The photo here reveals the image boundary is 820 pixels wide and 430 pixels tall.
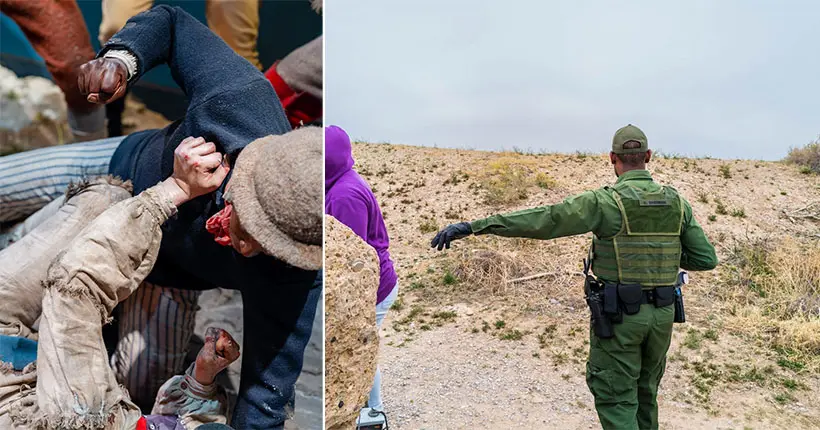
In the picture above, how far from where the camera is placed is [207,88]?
1643 mm

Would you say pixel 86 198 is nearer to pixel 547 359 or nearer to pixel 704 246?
pixel 704 246

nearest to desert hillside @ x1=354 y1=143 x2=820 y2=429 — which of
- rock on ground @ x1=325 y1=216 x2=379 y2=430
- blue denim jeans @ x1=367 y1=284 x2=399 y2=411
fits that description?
blue denim jeans @ x1=367 y1=284 x2=399 y2=411

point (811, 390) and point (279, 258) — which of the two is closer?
point (279, 258)

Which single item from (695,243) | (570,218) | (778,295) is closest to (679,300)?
(695,243)

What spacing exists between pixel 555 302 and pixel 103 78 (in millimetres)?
3343

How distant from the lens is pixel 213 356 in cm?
185

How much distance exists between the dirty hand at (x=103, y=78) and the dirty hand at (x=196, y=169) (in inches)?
8.8

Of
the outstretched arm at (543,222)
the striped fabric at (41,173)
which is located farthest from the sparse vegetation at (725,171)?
the striped fabric at (41,173)

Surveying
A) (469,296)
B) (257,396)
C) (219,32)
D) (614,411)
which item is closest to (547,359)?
(469,296)

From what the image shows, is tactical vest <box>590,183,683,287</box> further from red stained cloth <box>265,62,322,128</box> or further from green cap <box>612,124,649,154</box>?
red stained cloth <box>265,62,322,128</box>

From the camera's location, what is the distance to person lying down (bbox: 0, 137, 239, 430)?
1538 millimetres

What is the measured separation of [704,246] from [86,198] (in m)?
2.34

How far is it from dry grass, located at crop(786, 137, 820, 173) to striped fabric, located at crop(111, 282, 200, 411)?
11.7 ft

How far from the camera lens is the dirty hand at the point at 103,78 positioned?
1588 millimetres
